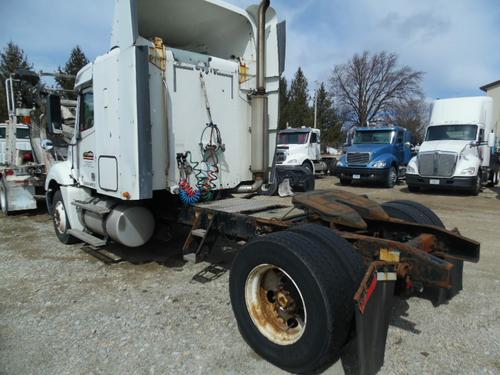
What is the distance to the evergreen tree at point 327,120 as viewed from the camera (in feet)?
170

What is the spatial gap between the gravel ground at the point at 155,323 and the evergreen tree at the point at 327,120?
4759 cm

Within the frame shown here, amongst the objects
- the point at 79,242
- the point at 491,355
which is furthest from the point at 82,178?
the point at 491,355

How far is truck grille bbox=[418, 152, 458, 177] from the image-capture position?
40.8 feet

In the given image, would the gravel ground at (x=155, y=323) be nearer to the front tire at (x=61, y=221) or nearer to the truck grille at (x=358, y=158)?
the front tire at (x=61, y=221)

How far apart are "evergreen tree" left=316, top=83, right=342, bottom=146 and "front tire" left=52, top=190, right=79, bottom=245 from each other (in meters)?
48.0

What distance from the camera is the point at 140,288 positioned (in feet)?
14.5

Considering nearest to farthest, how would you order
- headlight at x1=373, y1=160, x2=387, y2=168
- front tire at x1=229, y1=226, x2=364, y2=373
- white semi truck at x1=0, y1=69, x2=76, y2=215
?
front tire at x1=229, y1=226, x2=364, y2=373 → white semi truck at x1=0, y1=69, x2=76, y2=215 → headlight at x1=373, y1=160, x2=387, y2=168

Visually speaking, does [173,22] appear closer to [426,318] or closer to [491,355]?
[426,318]

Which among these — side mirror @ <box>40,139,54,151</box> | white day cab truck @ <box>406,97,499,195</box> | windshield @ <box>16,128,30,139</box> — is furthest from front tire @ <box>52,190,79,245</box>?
white day cab truck @ <box>406,97,499,195</box>

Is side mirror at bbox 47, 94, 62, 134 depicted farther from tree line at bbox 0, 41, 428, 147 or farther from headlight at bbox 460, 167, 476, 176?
tree line at bbox 0, 41, 428, 147

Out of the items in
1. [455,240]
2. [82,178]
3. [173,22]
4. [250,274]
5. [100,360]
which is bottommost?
[100,360]

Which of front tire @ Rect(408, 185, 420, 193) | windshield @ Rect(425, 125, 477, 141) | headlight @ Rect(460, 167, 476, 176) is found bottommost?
front tire @ Rect(408, 185, 420, 193)

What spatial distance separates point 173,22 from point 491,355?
5.14m

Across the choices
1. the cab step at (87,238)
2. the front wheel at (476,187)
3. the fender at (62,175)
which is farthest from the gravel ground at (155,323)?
the front wheel at (476,187)
